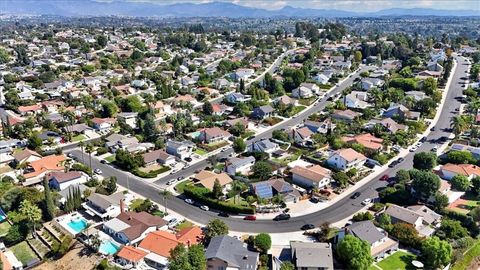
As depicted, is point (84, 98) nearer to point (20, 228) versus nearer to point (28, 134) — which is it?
point (28, 134)

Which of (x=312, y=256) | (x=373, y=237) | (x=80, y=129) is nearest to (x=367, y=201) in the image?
(x=373, y=237)

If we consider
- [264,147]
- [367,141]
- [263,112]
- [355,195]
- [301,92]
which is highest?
[301,92]

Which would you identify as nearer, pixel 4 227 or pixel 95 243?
pixel 95 243

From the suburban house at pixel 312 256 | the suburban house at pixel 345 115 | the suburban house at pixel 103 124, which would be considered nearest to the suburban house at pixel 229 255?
the suburban house at pixel 312 256

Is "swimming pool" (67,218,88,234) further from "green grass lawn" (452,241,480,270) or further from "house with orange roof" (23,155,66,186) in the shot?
"green grass lawn" (452,241,480,270)

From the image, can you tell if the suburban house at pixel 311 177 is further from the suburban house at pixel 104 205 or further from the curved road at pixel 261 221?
the suburban house at pixel 104 205

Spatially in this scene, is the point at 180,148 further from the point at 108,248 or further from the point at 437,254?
the point at 437,254

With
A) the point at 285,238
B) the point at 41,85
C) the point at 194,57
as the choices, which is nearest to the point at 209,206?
the point at 285,238
